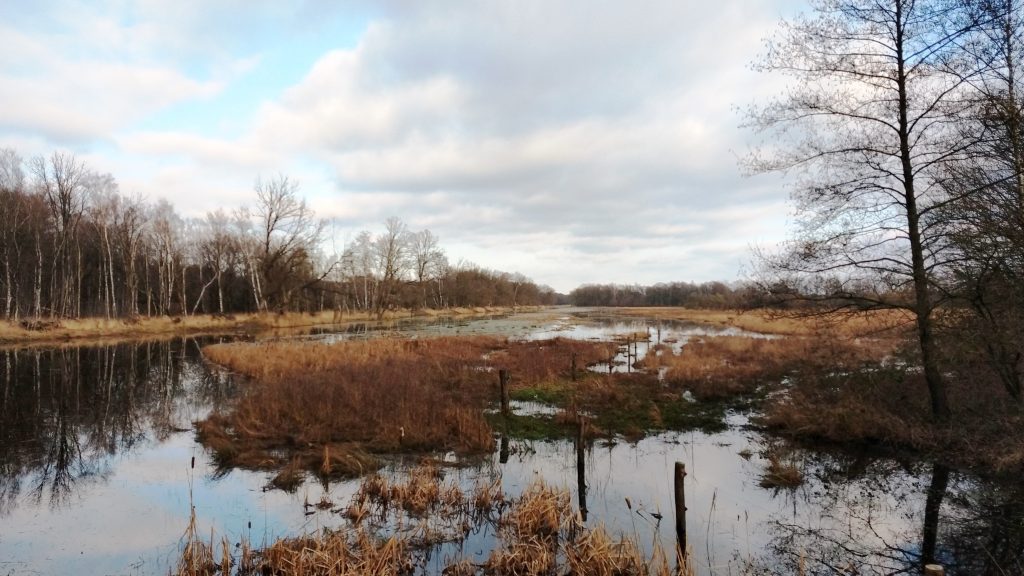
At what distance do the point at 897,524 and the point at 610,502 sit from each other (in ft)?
13.8

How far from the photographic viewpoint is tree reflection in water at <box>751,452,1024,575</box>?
21.1ft

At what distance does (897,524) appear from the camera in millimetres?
7523

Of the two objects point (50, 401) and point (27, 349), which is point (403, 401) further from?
point (27, 349)

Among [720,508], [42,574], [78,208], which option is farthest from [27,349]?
[720,508]

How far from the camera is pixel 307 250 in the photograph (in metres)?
56.8

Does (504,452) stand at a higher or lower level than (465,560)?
lower

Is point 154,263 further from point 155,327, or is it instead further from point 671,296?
point 671,296

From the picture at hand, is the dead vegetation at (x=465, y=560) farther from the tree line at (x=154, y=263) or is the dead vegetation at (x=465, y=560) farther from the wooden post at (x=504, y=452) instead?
the tree line at (x=154, y=263)

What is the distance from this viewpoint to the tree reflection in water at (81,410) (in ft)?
31.1

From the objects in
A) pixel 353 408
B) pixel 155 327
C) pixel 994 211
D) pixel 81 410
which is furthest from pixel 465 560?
pixel 155 327

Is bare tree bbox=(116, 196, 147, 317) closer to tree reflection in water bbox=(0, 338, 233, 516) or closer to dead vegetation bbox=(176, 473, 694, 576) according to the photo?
tree reflection in water bbox=(0, 338, 233, 516)

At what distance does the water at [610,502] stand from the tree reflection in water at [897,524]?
28mm

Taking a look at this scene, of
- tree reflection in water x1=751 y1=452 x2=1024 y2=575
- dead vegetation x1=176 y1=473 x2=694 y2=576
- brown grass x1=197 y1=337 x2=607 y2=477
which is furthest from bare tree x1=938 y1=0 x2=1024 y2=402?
brown grass x1=197 y1=337 x2=607 y2=477

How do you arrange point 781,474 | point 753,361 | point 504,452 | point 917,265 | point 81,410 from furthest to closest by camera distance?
point 753,361
point 81,410
point 504,452
point 917,265
point 781,474
